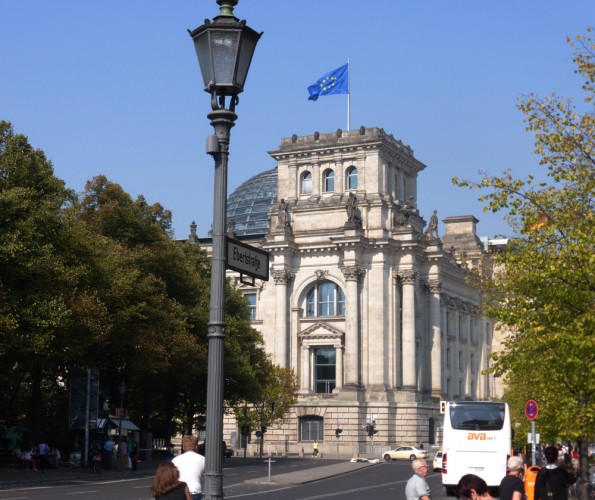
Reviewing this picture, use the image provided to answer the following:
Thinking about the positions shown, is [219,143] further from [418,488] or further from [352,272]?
[352,272]

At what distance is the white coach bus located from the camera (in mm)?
41812

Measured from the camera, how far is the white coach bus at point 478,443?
4181 centimetres

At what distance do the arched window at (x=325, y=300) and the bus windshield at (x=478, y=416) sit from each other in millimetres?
63313

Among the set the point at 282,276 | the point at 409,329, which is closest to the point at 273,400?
the point at 282,276

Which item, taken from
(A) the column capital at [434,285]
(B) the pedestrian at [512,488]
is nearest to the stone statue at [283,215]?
(A) the column capital at [434,285]

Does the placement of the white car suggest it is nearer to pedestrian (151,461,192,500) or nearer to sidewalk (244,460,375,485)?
sidewalk (244,460,375,485)

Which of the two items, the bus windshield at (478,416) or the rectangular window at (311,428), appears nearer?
the bus windshield at (478,416)

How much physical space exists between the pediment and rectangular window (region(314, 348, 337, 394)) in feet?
5.06

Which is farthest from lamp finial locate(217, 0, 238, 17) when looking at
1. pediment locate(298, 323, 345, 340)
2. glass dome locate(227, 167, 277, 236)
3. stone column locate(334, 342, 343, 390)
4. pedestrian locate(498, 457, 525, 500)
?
glass dome locate(227, 167, 277, 236)

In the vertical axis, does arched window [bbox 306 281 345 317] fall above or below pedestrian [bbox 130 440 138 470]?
above

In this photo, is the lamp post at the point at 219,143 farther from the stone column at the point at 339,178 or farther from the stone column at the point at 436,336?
the stone column at the point at 436,336

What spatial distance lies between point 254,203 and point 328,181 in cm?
3289

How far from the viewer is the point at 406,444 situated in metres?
102

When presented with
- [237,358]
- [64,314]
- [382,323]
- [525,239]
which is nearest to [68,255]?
[64,314]
